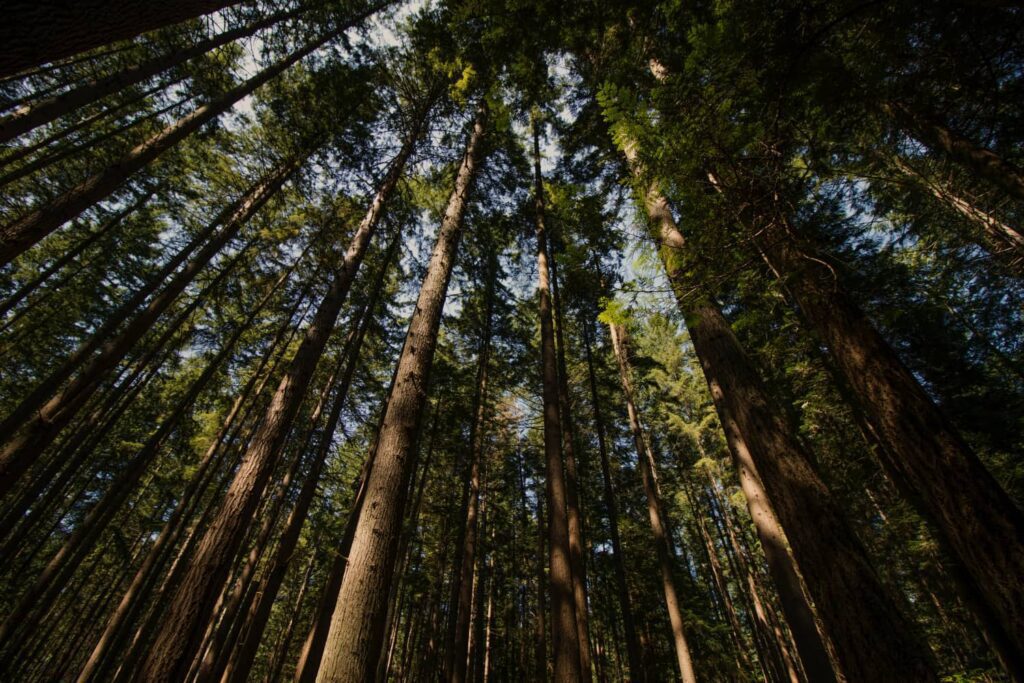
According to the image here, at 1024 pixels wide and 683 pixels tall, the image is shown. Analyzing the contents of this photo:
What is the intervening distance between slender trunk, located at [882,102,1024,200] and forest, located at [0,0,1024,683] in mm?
48

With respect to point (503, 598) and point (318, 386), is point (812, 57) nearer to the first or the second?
point (318, 386)

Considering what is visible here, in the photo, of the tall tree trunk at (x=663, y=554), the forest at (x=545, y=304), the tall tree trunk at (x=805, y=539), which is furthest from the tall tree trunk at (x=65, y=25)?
the tall tree trunk at (x=663, y=554)

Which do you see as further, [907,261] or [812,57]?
[907,261]

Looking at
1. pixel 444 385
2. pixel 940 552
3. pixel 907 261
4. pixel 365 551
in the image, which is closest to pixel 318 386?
pixel 444 385

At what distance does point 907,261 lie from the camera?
406 inches

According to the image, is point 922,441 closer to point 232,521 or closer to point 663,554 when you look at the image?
point 232,521

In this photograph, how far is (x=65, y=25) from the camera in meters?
1.88

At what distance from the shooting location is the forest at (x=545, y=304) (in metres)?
2.70

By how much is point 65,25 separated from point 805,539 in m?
5.43

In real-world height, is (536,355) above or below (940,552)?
above

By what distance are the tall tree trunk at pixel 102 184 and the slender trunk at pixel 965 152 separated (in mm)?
10867

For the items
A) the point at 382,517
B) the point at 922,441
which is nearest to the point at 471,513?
the point at 382,517

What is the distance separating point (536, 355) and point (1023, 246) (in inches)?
435

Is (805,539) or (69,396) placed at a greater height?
(69,396)
